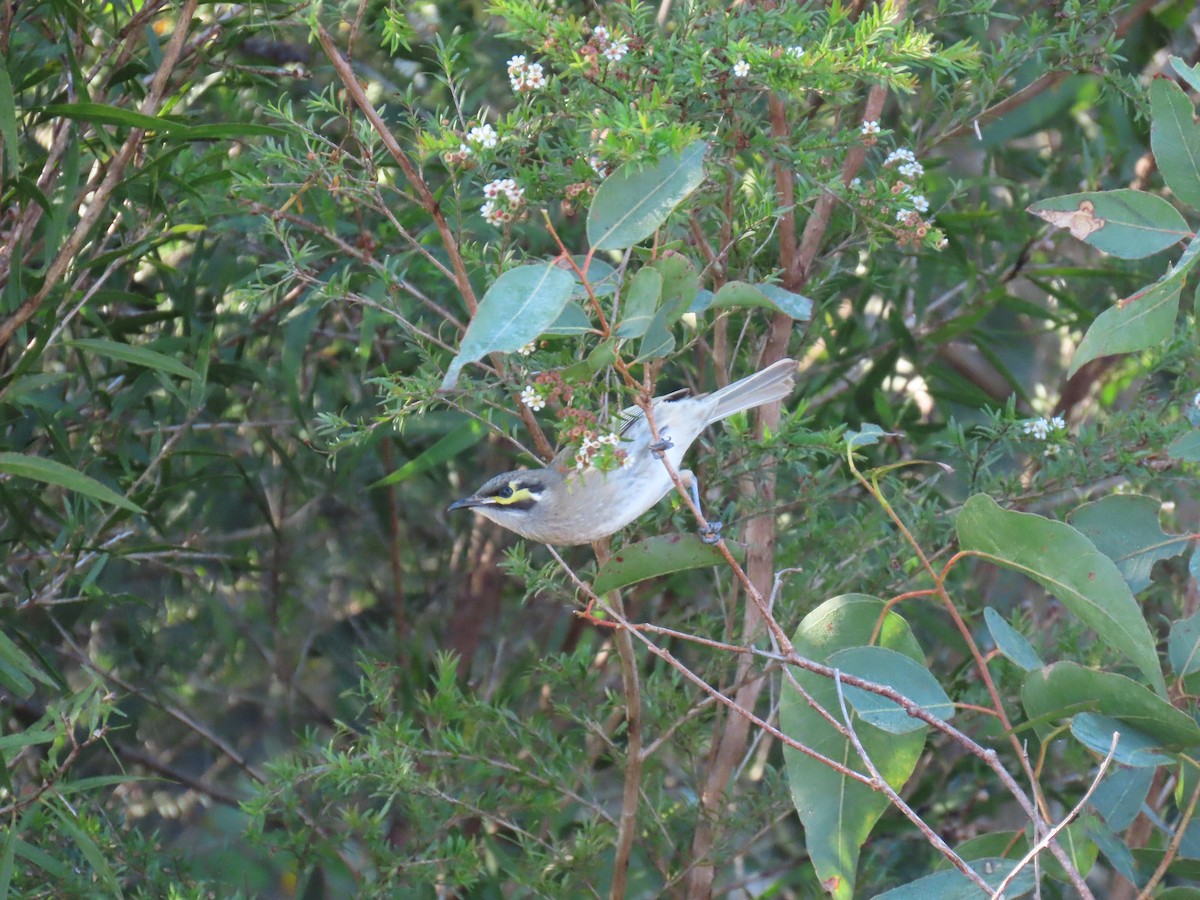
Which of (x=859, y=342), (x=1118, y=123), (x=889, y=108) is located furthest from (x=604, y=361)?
(x=1118, y=123)

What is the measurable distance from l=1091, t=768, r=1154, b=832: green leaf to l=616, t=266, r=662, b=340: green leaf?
1.23m

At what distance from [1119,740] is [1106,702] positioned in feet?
0.19

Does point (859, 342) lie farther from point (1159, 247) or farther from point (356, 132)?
point (356, 132)

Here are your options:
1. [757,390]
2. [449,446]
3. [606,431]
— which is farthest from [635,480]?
[606,431]

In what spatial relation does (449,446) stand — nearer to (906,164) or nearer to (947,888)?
(906,164)

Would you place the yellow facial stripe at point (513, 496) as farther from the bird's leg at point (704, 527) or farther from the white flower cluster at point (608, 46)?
the white flower cluster at point (608, 46)

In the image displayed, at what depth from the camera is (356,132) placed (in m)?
2.12

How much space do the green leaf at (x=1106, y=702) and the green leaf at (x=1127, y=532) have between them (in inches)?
12.0

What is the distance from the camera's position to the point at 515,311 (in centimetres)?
151

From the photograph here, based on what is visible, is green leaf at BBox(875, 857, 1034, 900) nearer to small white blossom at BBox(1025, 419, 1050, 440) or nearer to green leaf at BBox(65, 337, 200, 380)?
small white blossom at BBox(1025, 419, 1050, 440)

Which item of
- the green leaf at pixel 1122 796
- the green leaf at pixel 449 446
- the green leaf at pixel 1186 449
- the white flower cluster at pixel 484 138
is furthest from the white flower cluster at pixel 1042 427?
the green leaf at pixel 449 446

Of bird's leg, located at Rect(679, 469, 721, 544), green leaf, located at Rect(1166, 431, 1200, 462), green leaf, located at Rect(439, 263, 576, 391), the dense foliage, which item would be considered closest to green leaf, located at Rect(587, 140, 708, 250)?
the dense foliage

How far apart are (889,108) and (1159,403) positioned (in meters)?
1.87

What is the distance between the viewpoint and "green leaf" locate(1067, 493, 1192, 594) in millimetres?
2277
